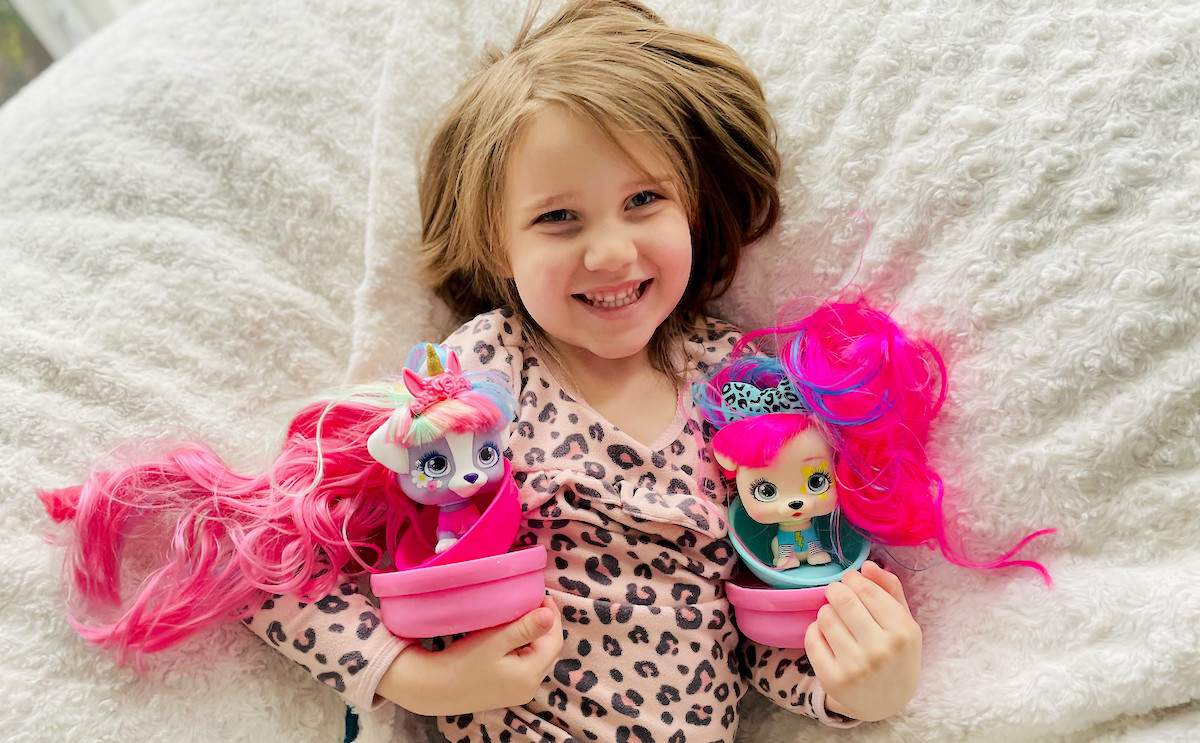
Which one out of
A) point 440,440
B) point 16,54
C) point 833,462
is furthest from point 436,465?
point 16,54

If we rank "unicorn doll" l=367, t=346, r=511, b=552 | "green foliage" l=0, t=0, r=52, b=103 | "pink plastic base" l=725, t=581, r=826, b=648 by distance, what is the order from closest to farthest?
"unicorn doll" l=367, t=346, r=511, b=552 < "pink plastic base" l=725, t=581, r=826, b=648 < "green foliage" l=0, t=0, r=52, b=103

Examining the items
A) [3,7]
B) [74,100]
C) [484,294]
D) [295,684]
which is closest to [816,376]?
[484,294]

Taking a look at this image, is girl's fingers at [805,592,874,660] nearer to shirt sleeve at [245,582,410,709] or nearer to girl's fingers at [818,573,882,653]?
girl's fingers at [818,573,882,653]

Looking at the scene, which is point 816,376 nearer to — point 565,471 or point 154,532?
point 565,471

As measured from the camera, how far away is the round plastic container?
933 millimetres

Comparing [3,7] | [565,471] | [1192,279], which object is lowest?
[565,471]

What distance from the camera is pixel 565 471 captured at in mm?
950

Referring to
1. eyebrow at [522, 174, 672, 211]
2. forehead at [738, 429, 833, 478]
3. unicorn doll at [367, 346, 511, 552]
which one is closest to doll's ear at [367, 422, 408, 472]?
unicorn doll at [367, 346, 511, 552]

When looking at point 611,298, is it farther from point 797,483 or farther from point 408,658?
point 408,658

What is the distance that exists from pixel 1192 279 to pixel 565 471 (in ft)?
2.01

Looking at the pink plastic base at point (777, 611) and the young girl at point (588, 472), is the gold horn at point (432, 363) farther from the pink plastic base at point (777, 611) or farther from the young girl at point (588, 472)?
the pink plastic base at point (777, 611)

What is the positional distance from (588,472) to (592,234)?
0.25 metres

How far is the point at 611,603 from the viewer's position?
928 millimetres

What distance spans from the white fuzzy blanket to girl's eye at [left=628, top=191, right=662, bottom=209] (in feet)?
0.62
